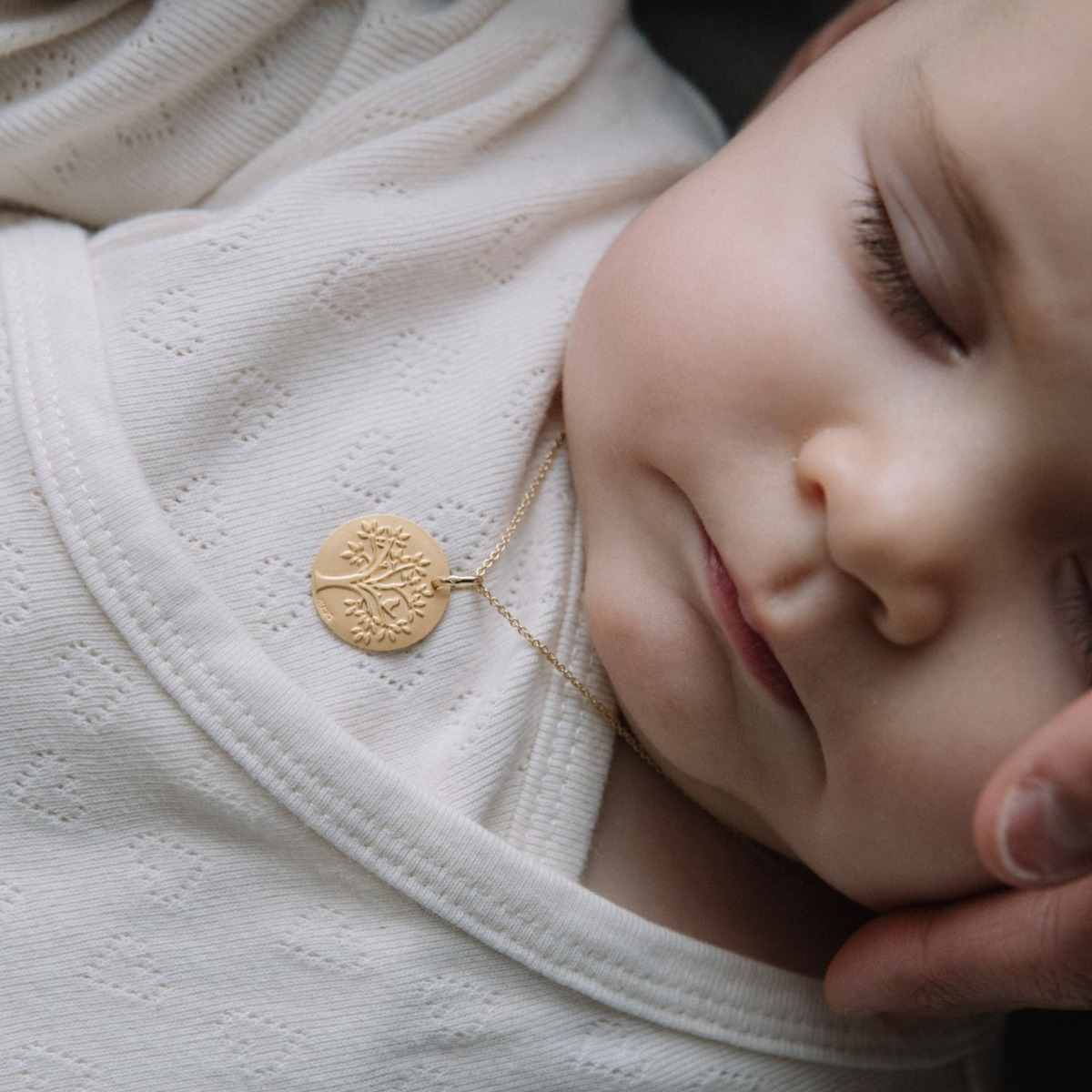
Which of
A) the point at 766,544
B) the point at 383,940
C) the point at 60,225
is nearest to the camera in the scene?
the point at 766,544

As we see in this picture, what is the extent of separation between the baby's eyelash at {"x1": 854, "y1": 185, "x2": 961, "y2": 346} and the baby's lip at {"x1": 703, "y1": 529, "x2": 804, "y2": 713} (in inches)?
8.1

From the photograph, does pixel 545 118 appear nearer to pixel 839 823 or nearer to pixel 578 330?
pixel 578 330

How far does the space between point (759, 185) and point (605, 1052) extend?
0.69 metres

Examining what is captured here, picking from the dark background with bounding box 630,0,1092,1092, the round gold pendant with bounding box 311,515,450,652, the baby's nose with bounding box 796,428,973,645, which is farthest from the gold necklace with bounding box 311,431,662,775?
the dark background with bounding box 630,0,1092,1092

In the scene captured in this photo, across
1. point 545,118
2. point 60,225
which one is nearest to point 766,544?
point 545,118

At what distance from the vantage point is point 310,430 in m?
0.92

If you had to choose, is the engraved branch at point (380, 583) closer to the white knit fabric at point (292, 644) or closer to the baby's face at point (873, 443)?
the white knit fabric at point (292, 644)

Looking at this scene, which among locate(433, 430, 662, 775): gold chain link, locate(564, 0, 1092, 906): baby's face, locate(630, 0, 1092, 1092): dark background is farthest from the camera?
locate(630, 0, 1092, 1092): dark background

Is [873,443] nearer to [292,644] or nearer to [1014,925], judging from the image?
[1014,925]

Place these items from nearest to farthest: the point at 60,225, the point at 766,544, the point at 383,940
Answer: the point at 766,544, the point at 383,940, the point at 60,225

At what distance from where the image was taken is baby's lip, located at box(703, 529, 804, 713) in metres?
0.81

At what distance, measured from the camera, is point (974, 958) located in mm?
802

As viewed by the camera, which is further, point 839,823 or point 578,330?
point 578,330

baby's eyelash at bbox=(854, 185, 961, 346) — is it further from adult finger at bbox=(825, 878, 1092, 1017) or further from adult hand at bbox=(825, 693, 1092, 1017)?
adult finger at bbox=(825, 878, 1092, 1017)
